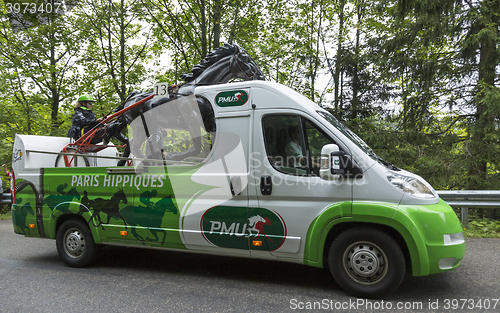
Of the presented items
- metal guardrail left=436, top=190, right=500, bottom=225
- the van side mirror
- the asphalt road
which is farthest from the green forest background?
the van side mirror

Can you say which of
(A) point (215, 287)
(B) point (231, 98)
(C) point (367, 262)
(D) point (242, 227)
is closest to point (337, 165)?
(C) point (367, 262)

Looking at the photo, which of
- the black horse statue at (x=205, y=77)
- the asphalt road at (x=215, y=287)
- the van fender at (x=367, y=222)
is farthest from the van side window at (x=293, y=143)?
the black horse statue at (x=205, y=77)

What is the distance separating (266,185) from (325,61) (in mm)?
10883

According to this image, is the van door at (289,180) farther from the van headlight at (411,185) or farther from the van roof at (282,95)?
the van headlight at (411,185)

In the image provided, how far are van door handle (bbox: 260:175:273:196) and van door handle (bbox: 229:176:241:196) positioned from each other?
285 mm

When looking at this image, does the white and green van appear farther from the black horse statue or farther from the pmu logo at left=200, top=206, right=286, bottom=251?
the black horse statue

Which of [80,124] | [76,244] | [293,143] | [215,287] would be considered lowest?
[215,287]

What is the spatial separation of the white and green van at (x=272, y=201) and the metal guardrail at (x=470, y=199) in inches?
132

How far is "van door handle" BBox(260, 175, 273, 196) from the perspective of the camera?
4.31 m

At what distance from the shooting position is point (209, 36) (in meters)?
14.8

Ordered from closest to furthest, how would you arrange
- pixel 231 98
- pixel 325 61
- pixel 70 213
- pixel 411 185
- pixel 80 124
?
pixel 411 185, pixel 231 98, pixel 70 213, pixel 80 124, pixel 325 61

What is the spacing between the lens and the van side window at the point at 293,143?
4223 millimetres

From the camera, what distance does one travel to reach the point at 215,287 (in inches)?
178

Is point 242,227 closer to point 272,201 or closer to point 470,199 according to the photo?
point 272,201
